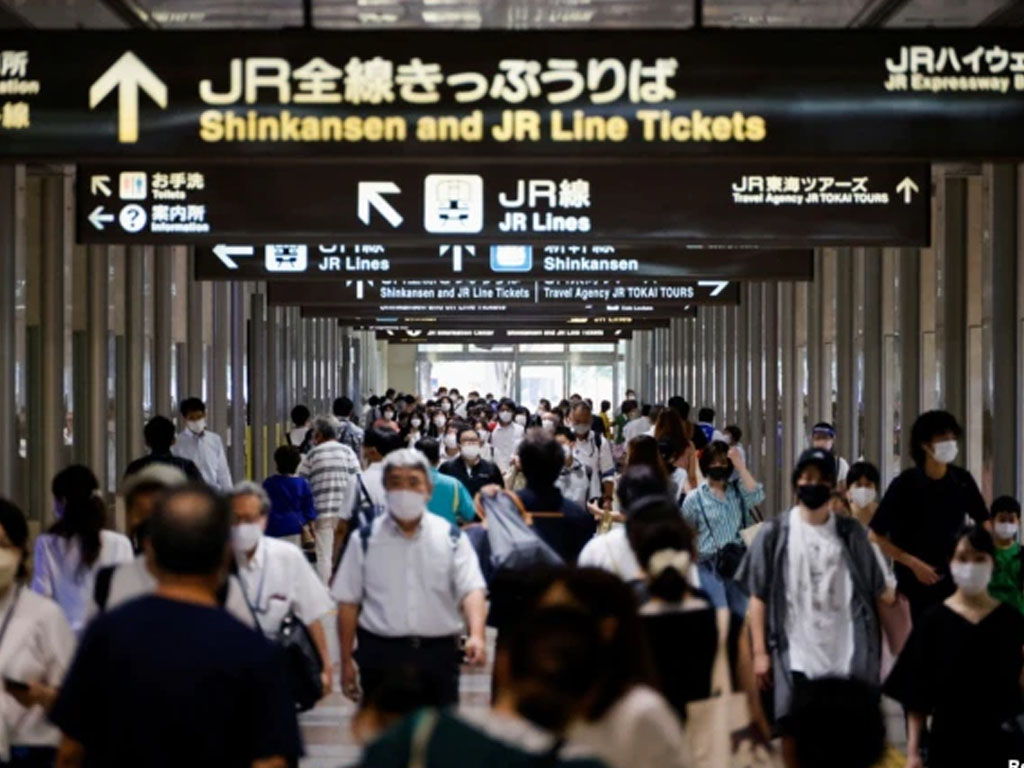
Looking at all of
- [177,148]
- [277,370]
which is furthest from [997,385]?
[277,370]

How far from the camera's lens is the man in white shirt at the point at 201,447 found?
50.7 feet

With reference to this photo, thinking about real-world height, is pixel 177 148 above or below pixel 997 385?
above

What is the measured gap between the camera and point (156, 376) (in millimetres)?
19844

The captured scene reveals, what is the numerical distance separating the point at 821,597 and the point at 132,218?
5.40m

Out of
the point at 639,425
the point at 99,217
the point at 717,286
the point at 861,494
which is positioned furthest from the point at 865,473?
the point at 639,425

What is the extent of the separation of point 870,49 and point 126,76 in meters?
2.77

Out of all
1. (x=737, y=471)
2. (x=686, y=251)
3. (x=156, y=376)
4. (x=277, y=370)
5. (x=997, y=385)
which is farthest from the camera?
(x=277, y=370)

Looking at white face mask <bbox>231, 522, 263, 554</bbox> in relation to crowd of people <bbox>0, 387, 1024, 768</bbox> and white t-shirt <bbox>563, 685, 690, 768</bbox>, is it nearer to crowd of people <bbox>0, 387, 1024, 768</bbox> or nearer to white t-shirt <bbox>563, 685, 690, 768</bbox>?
crowd of people <bbox>0, 387, 1024, 768</bbox>

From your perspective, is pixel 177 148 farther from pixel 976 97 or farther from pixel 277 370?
pixel 277 370

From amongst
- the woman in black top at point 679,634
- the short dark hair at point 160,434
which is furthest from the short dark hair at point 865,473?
the woman in black top at point 679,634

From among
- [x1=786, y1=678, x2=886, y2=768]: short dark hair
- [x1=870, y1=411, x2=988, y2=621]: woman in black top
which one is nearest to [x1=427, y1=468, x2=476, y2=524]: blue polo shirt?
[x1=870, y1=411, x2=988, y2=621]: woman in black top

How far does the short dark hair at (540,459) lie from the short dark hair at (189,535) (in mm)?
3926

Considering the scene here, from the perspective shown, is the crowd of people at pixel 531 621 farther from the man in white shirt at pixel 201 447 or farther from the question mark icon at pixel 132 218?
the man in white shirt at pixel 201 447

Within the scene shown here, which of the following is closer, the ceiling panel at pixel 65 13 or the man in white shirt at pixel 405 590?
the man in white shirt at pixel 405 590
